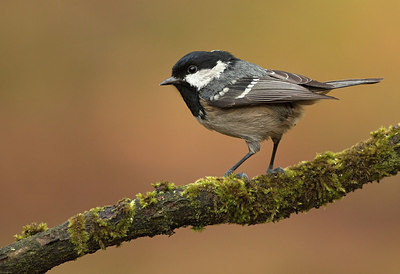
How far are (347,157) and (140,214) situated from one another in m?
1.47

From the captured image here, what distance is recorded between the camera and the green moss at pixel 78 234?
107 inches

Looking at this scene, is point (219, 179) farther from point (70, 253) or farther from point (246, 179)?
point (70, 253)

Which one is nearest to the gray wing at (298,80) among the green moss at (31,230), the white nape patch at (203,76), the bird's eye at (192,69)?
the white nape patch at (203,76)

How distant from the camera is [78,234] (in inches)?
107

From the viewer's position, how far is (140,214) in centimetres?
282

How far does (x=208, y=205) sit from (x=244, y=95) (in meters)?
1.07

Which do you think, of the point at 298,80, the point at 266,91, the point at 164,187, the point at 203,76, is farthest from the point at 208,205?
the point at 298,80

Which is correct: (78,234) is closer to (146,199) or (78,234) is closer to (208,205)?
(146,199)

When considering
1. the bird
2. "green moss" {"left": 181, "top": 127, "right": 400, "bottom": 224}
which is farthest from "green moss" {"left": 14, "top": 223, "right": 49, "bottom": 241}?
the bird

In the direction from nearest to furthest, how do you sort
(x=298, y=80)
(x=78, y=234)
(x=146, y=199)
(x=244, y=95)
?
(x=78, y=234), (x=146, y=199), (x=244, y=95), (x=298, y=80)

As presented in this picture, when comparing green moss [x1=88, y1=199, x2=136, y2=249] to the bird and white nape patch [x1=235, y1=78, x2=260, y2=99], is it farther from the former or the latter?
white nape patch [x1=235, y1=78, x2=260, y2=99]

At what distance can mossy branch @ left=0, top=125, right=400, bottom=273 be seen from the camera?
270 centimetres

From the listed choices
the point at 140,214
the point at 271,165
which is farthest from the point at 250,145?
the point at 140,214

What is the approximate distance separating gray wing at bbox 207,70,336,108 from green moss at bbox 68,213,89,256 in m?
1.44
